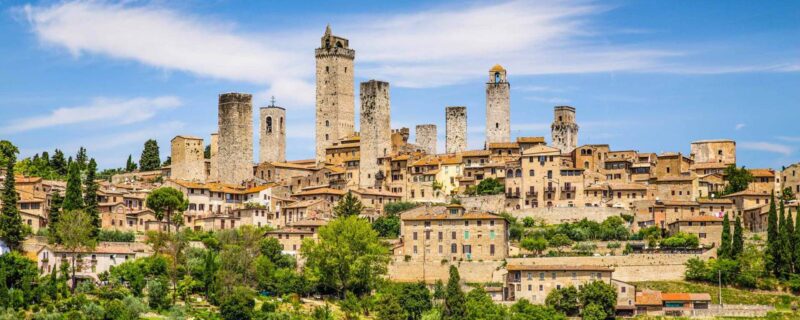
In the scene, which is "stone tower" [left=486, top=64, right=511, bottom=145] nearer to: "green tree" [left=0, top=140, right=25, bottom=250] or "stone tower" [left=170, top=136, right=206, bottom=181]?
"stone tower" [left=170, top=136, right=206, bottom=181]

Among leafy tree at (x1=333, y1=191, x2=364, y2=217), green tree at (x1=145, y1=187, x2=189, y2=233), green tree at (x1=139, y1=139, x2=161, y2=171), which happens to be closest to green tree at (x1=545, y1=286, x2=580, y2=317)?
leafy tree at (x1=333, y1=191, x2=364, y2=217)

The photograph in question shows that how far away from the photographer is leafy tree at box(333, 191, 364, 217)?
77375mm

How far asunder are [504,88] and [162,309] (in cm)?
4134

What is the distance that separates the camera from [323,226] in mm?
72750

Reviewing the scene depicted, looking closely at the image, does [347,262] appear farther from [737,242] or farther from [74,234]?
[737,242]

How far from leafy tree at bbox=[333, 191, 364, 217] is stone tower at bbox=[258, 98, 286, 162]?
65.5ft

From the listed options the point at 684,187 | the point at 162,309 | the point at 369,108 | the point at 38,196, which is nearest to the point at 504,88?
the point at 369,108

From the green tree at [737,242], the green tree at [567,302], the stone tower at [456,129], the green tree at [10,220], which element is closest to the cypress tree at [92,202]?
the green tree at [10,220]

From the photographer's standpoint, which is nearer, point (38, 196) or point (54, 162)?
point (38, 196)

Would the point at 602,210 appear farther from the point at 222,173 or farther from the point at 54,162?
the point at 54,162

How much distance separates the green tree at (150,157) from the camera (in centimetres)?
10500

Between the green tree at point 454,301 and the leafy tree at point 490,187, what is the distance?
19.1 metres

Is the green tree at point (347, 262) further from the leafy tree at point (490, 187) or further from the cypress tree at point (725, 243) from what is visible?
the cypress tree at point (725, 243)

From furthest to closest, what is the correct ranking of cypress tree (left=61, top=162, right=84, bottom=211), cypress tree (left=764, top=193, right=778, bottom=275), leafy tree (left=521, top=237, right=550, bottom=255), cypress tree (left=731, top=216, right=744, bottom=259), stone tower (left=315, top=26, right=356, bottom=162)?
stone tower (left=315, top=26, right=356, bottom=162) → leafy tree (left=521, top=237, right=550, bottom=255) → cypress tree (left=61, top=162, right=84, bottom=211) → cypress tree (left=731, top=216, right=744, bottom=259) → cypress tree (left=764, top=193, right=778, bottom=275)
